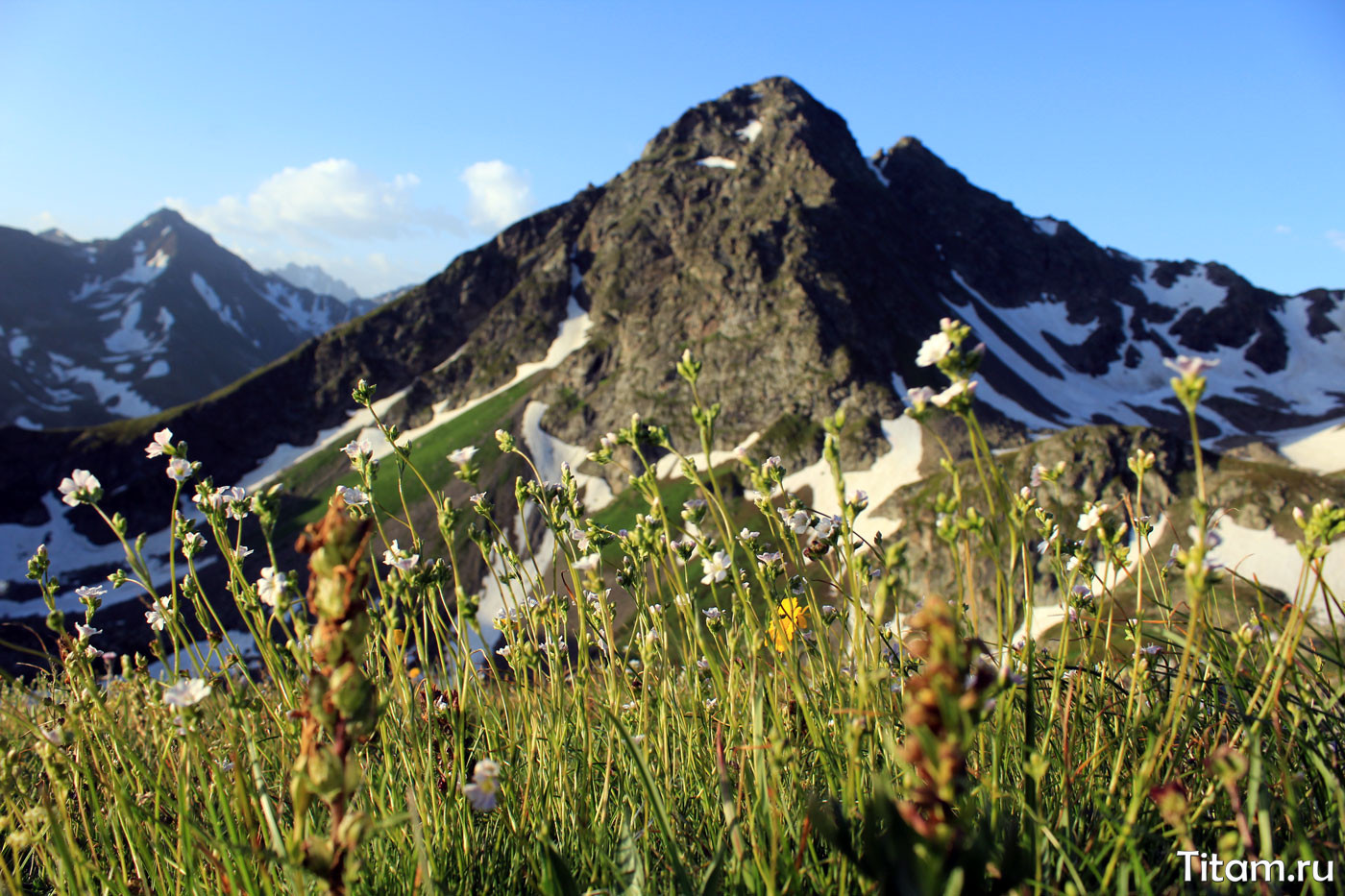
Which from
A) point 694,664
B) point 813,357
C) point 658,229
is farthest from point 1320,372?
point 694,664

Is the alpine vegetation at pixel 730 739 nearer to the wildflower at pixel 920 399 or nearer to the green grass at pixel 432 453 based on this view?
the wildflower at pixel 920 399

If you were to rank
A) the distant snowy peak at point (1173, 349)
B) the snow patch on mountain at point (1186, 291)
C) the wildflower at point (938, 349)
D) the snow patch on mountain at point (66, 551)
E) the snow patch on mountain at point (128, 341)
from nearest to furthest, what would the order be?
the wildflower at point (938, 349), the snow patch on mountain at point (66, 551), the distant snowy peak at point (1173, 349), the snow patch on mountain at point (1186, 291), the snow patch on mountain at point (128, 341)

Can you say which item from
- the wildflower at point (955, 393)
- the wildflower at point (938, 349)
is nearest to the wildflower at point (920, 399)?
the wildflower at point (938, 349)

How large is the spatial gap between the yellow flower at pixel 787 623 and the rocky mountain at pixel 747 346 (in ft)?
212

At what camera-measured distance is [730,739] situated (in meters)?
2.66

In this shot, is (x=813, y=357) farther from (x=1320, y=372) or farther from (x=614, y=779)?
→ (x=1320, y=372)

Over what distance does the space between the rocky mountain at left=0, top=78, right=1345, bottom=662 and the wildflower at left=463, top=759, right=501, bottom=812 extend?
65.9 m

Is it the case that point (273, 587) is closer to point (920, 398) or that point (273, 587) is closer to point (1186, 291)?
point (920, 398)

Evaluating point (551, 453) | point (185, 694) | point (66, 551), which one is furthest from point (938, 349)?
point (66, 551)

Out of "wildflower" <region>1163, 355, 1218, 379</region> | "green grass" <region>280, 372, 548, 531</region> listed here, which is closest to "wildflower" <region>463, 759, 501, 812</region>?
"wildflower" <region>1163, 355, 1218, 379</region>

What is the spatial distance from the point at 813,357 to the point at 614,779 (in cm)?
9006

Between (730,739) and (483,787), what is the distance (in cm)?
109

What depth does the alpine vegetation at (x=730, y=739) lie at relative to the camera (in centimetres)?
130

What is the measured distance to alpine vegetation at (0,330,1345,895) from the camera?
4.26 feet
